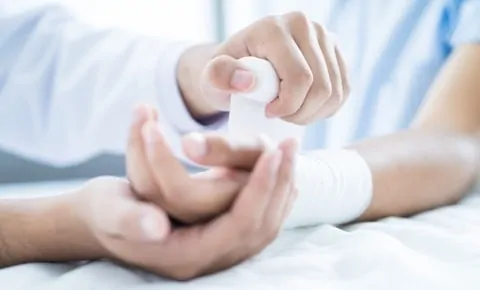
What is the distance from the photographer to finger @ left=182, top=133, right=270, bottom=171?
17.8 inches

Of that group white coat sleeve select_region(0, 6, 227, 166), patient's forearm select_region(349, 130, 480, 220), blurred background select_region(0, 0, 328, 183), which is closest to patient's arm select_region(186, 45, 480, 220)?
patient's forearm select_region(349, 130, 480, 220)

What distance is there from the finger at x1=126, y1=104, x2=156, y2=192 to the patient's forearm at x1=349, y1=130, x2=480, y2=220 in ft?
0.94

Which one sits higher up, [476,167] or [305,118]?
[305,118]

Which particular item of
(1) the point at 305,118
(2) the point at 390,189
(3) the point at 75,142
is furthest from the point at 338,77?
(3) the point at 75,142

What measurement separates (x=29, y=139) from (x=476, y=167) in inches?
23.9

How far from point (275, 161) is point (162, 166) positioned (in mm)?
72

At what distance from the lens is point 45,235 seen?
56 cm

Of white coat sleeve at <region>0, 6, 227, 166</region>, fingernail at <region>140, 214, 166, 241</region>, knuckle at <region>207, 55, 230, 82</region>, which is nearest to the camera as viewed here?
fingernail at <region>140, 214, 166, 241</region>

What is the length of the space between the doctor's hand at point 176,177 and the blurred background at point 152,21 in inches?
41.0

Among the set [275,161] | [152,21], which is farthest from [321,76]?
[152,21]

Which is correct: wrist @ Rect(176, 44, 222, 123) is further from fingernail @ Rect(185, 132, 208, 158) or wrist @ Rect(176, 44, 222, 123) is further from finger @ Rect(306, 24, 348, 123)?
fingernail @ Rect(185, 132, 208, 158)

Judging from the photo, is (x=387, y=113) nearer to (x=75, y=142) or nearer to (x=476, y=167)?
(x=476, y=167)

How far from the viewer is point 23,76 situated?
99cm

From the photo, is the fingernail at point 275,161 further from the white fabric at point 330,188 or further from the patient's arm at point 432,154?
the patient's arm at point 432,154
